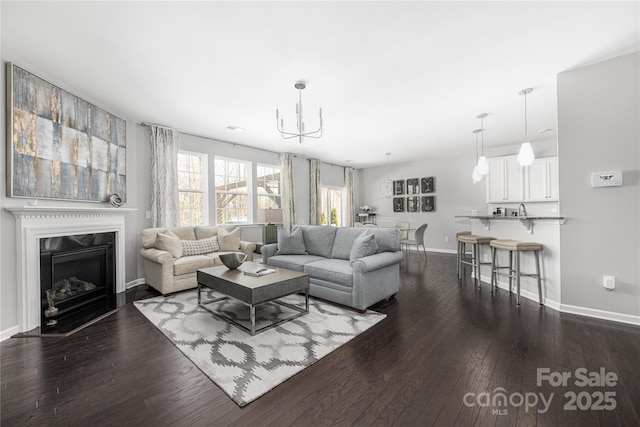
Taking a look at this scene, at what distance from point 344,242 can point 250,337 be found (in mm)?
1879

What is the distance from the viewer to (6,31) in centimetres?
217

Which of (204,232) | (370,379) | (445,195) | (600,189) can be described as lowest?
(370,379)

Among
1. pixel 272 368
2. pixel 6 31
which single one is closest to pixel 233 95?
pixel 6 31

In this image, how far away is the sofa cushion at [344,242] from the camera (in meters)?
3.75

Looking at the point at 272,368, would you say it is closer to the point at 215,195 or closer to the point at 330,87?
the point at 330,87

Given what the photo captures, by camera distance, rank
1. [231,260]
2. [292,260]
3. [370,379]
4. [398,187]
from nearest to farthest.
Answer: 1. [370,379]
2. [231,260]
3. [292,260]
4. [398,187]

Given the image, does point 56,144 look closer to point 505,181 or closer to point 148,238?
point 148,238

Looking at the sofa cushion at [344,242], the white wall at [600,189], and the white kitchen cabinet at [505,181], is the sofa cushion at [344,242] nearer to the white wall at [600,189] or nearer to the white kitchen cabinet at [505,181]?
the white wall at [600,189]

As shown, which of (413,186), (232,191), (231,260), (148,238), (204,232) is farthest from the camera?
(413,186)

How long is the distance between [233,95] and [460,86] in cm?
281

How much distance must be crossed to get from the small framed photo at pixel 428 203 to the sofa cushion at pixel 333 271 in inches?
195

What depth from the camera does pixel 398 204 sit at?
8258mm

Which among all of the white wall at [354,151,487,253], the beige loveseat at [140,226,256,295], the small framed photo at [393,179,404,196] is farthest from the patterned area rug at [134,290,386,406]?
the small framed photo at [393,179,404,196]

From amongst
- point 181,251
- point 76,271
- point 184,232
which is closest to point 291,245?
point 181,251
